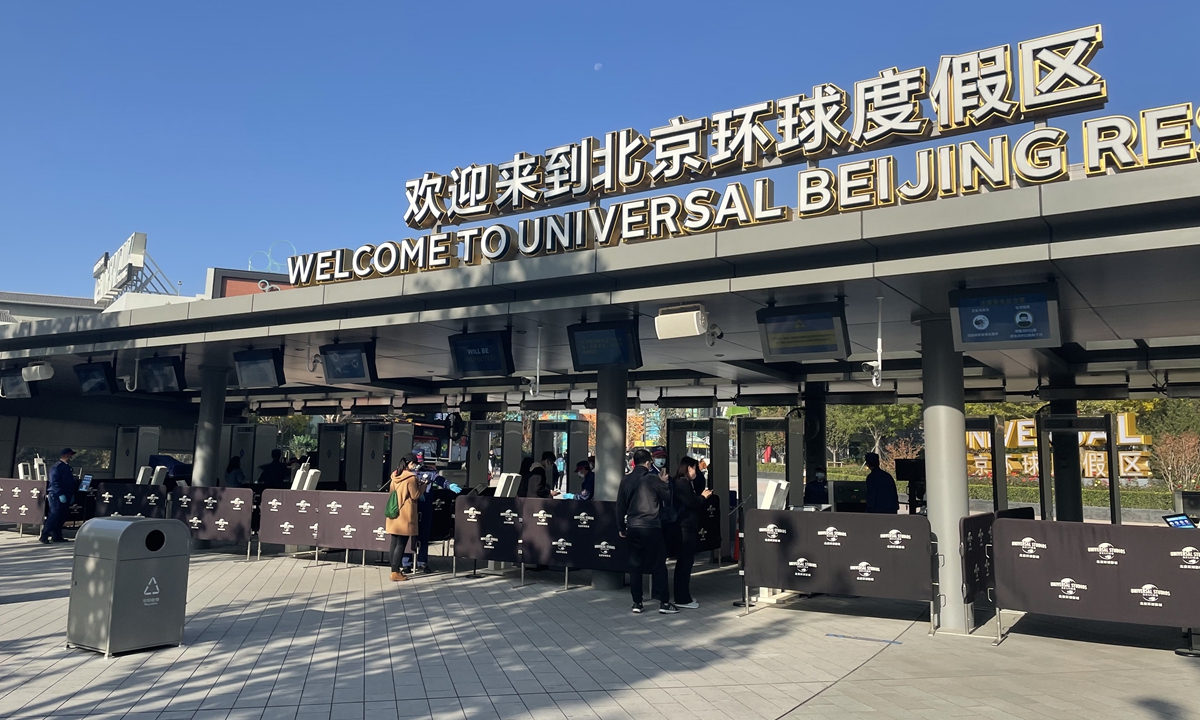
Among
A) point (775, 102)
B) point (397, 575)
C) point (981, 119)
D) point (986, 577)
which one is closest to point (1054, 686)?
point (986, 577)

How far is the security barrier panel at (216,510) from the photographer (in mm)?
13477

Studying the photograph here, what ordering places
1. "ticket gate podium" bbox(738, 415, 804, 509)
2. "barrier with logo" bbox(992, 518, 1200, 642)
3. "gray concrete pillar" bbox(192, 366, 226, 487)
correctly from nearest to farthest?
"barrier with logo" bbox(992, 518, 1200, 642), "ticket gate podium" bbox(738, 415, 804, 509), "gray concrete pillar" bbox(192, 366, 226, 487)

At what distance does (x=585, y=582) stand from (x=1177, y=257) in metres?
7.96

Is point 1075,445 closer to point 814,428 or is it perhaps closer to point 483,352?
point 814,428

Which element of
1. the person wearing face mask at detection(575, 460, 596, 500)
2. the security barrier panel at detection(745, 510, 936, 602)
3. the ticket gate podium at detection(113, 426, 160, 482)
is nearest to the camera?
the security barrier panel at detection(745, 510, 936, 602)

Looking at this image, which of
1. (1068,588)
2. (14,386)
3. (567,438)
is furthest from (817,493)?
(14,386)

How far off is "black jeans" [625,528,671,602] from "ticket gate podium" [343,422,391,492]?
48.3 ft

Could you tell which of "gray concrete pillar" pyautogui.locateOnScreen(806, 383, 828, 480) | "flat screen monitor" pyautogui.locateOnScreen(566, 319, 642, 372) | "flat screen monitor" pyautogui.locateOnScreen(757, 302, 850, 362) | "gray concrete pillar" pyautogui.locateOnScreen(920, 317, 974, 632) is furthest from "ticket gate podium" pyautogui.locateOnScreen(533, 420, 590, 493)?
"gray concrete pillar" pyautogui.locateOnScreen(920, 317, 974, 632)

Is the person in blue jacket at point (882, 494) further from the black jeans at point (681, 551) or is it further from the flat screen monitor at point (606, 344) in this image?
the flat screen monitor at point (606, 344)

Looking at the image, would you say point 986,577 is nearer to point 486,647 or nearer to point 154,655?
point 486,647

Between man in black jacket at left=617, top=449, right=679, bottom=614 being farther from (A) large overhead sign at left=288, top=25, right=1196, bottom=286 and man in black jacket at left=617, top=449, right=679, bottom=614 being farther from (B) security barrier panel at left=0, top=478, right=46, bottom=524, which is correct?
(B) security barrier panel at left=0, top=478, right=46, bottom=524

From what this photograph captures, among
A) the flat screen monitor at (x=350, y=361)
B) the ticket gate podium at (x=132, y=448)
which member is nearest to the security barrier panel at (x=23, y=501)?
the flat screen monitor at (x=350, y=361)

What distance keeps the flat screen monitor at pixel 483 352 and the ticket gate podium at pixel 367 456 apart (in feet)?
39.5

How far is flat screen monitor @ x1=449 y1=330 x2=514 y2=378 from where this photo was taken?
36.9 feet
